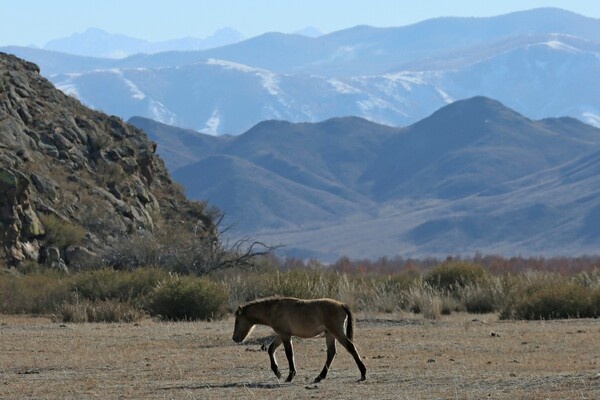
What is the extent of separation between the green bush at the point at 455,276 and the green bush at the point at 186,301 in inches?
280

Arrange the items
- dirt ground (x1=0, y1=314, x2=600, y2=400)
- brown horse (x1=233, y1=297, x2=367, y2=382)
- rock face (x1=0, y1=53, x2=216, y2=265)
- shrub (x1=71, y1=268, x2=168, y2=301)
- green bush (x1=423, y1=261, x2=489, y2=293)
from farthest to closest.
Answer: rock face (x1=0, y1=53, x2=216, y2=265)
green bush (x1=423, y1=261, x2=489, y2=293)
shrub (x1=71, y1=268, x2=168, y2=301)
brown horse (x1=233, y1=297, x2=367, y2=382)
dirt ground (x1=0, y1=314, x2=600, y2=400)

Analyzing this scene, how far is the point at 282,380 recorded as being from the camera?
18422 mm

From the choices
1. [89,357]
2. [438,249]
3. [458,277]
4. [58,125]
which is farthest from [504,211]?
[89,357]

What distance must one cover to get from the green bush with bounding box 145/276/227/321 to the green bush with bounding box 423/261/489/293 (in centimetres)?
711

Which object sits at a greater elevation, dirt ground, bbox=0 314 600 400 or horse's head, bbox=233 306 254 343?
horse's head, bbox=233 306 254 343

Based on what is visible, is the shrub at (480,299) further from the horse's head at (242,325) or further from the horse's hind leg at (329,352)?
the horse's hind leg at (329,352)

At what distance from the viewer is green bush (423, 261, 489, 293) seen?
36906 mm

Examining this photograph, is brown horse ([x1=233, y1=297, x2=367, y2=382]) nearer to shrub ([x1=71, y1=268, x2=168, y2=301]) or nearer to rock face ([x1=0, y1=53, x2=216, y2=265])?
shrub ([x1=71, y1=268, x2=168, y2=301])

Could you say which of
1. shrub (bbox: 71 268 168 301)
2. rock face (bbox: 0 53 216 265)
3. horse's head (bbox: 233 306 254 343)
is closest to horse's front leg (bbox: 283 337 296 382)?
horse's head (bbox: 233 306 254 343)

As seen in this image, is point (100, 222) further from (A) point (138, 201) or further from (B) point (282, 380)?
(B) point (282, 380)

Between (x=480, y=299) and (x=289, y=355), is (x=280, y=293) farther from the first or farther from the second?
(x=289, y=355)

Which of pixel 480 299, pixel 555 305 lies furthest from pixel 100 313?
pixel 555 305

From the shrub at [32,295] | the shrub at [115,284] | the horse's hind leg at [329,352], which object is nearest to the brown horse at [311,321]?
the horse's hind leg at [329,352]

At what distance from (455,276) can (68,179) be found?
56.2 feet
